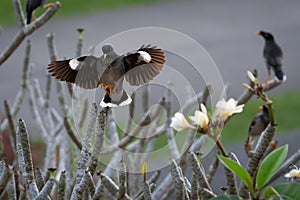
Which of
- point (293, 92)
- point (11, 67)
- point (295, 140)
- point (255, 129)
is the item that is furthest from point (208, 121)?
point (11, 67)

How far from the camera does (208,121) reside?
73.7 inches

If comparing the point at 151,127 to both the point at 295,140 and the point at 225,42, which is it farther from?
the point at 225,42

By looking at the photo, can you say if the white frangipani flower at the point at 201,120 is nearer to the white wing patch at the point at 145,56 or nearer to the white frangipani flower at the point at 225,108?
the white frangipani flower at the point at 225,108

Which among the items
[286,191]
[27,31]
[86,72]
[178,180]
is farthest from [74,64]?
[27,31]

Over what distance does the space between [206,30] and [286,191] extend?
30.1 feet

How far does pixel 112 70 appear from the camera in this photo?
1801 millimetres

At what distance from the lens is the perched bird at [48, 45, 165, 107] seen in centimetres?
180

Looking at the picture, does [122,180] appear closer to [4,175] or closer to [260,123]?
[4,175]

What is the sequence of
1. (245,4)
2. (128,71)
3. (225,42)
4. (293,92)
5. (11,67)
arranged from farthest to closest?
(245,4)
(225,42)
(11,67)
(293,92)
(128,71)

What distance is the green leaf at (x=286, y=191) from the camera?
58.4 inches

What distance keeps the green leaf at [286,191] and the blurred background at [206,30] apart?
563cm

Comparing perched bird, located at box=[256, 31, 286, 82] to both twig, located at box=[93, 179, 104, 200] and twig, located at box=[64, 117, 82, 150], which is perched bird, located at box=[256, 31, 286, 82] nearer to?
twig, located at box=[64, 117, 82, 150]

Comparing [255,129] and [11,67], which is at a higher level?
[11,67]

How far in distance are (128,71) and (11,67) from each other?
7.94 meters
